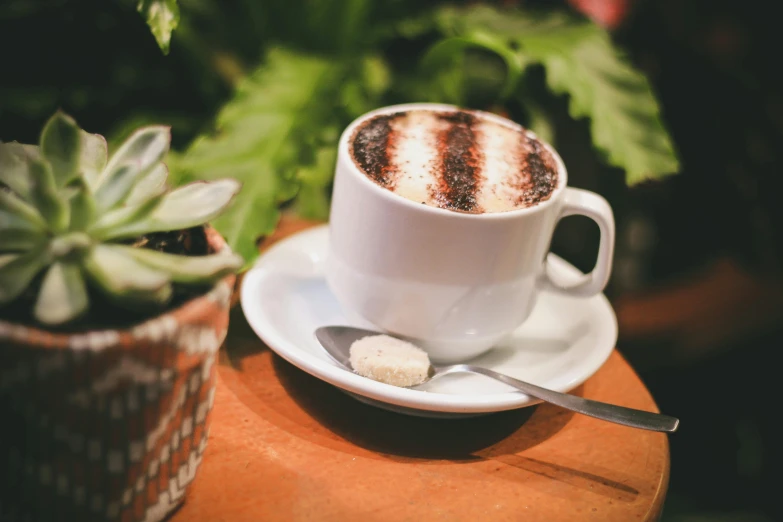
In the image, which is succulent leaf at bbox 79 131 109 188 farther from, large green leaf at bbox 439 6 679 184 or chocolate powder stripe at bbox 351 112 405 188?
large green leaf at bbox 439 6 679 184

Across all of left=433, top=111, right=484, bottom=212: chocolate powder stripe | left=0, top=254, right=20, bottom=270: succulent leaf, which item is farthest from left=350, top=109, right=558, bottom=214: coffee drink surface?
left=0, top=254, right=20, bottom=270: succulent leaf

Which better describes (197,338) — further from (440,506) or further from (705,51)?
(705,51)

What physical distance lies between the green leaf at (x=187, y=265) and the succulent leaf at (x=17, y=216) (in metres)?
0.05

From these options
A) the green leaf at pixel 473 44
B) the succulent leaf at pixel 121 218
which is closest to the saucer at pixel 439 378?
the succulent leaf at pixel 121 218

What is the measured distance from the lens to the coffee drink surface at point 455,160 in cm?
64

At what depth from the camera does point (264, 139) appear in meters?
0.88

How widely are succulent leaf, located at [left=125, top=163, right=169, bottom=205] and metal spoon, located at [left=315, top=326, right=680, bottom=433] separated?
0.85ft

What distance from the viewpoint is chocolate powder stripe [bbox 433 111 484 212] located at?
0.63m

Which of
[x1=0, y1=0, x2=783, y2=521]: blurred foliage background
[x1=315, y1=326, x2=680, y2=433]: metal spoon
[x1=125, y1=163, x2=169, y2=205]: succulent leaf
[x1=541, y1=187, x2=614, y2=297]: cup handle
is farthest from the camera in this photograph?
[x1=0, y1=0, x2=783, y2=521]: blurred foliage background

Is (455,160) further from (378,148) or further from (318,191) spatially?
(318,191)

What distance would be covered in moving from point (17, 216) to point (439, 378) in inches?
16.6

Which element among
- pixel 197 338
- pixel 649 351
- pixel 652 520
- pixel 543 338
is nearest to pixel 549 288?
pixel 543 338

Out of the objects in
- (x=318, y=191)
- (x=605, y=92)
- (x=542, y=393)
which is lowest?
(x=318, y=191)

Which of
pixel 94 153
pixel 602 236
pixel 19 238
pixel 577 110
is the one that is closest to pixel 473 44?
pixel 577 110
